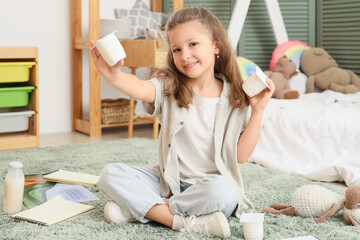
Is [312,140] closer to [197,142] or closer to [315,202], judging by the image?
[315,202]

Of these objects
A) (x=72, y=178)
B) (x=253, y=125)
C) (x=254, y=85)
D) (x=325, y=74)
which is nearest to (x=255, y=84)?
(x=254, y=85)

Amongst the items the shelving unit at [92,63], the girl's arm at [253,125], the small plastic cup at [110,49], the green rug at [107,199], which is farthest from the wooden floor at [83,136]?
the small plastic cup at [110,49]

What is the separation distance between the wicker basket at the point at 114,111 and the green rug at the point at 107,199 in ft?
1.61

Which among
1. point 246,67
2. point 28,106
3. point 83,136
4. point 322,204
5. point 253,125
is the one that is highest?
point 246,67

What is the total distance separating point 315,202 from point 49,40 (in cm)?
230

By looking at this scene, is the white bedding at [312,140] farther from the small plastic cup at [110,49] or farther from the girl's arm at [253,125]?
the small plastic cup at [110,49]

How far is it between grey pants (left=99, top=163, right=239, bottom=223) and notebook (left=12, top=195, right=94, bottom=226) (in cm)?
15

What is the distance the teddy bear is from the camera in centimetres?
289

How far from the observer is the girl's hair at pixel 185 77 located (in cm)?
143

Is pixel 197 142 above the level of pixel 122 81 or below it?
below

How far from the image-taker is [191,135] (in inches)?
56.4

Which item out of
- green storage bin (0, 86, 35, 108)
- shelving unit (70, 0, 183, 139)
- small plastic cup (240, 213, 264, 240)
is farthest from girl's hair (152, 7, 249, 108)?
green storage bin (0, 86, 35, 108)

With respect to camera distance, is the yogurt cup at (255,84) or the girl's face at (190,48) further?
the girl's face at (190,48)

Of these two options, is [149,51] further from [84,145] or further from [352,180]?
[352,180]
